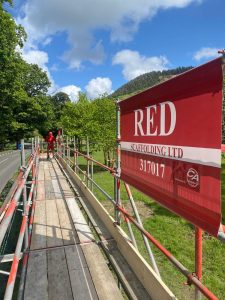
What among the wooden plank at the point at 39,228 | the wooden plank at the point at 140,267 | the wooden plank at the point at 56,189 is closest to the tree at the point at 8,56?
the wooden plank at the point at 56,189

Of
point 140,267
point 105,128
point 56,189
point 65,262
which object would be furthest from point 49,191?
point 105,128

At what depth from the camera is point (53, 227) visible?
243 inches

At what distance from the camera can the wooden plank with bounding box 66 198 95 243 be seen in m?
5.47

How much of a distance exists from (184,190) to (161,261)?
186 inches

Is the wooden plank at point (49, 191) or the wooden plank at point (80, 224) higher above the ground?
the wooden plank at point (49, 191)

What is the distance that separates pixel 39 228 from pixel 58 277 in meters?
2.10

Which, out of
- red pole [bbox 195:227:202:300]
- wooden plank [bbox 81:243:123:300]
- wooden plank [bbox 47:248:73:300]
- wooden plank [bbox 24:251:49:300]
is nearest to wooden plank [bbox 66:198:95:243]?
wooden plank [bbox 81:243:123:300]

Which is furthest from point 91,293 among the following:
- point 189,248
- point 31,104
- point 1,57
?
point 31,104

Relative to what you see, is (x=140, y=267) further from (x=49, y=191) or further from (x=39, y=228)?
(x=49, y=191)

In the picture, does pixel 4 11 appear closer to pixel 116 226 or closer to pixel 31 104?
pixel 116 226

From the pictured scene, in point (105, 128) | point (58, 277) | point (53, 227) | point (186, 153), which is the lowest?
point (58, 277)

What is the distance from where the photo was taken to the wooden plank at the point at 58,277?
374 centimetres

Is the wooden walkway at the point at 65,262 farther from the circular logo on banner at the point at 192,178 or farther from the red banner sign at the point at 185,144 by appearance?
the circular logo on banner at the point at 192,178

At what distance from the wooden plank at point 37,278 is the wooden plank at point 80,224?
2.86 feet
